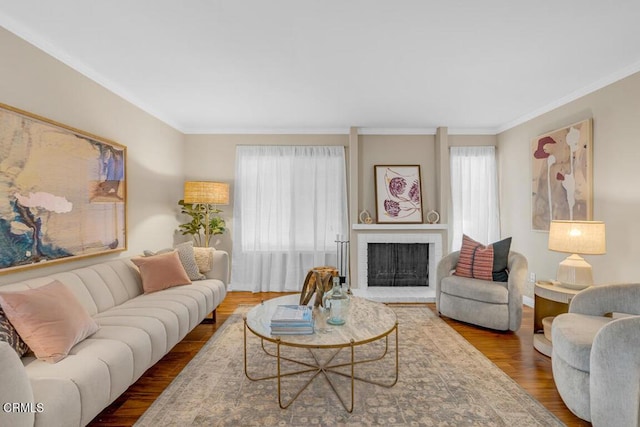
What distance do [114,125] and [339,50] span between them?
240 cm

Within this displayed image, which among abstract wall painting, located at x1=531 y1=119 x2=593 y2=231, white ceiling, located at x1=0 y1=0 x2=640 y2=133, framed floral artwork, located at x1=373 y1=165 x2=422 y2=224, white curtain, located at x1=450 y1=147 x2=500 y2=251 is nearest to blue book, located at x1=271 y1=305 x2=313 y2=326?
white ceiling, located at x1=0 y1=0 x2=640 y2=133

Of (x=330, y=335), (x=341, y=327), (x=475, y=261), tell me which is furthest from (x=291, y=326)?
(x=475, y=261)

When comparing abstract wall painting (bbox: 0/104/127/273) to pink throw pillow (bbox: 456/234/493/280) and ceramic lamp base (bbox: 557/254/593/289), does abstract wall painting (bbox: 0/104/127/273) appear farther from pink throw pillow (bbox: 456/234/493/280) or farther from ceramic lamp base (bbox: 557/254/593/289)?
ceramic lamp base (bbox: 557/254/593/289)

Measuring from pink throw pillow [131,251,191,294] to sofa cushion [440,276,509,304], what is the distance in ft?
9.18

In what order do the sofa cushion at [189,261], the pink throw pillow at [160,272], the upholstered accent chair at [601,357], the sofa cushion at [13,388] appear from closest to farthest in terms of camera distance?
the sofa cushion at [13,388] → the upholstered accent chair at [601,357] → the pink throw pillow at [160,272] → the sofa cushion at [189,261]

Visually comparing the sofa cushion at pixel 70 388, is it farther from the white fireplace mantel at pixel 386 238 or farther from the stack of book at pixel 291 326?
the white fireplace mantel at pixel 386 238

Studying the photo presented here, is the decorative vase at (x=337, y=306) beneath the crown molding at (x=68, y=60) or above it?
beneath

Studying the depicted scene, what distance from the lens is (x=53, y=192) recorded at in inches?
97.0

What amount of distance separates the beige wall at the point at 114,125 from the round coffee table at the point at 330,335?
1.72 meters

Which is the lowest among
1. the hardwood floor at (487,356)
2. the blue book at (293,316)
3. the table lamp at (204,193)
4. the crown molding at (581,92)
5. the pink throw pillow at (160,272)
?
the hardwood floor at (487,356)

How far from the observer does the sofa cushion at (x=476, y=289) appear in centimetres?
324

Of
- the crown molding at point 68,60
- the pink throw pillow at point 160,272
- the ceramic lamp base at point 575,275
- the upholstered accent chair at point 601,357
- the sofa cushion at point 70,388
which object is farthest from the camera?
the pink throw pillow at point 160,272

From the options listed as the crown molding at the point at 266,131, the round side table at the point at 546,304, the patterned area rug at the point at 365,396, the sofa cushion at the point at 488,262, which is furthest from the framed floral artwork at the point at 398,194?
the patterned area rug at the point at 365,396

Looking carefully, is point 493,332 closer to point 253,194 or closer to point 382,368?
point 382,368
